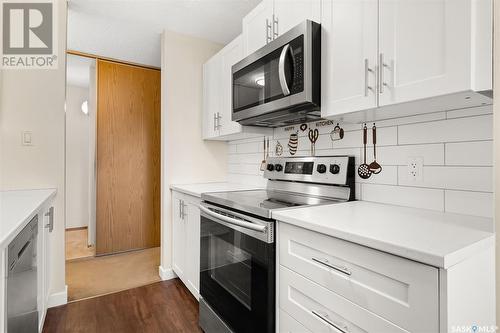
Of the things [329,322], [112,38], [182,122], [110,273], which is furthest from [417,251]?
[112,38]

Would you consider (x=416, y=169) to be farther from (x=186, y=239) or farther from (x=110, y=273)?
(x=110, y=273)

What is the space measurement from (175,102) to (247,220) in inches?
66.4

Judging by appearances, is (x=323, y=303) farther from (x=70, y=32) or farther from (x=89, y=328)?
(x=70, y=32)

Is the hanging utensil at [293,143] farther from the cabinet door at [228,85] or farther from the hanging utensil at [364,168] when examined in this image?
the hanging utensil at [364,168]

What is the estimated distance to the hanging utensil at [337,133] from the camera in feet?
5.39

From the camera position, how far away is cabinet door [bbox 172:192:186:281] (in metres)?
2.29

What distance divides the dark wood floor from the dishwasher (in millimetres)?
577

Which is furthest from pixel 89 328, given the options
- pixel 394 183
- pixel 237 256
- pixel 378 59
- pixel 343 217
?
pixel 378 59

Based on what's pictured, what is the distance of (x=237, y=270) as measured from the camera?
1.43 meters

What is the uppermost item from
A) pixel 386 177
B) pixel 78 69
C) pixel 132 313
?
pixel 78 69

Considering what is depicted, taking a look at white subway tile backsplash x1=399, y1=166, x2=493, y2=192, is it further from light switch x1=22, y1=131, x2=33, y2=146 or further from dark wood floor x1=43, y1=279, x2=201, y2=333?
light switch x1=22, y1=131, x2=33, y2=146

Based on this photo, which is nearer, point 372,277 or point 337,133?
point 372,277

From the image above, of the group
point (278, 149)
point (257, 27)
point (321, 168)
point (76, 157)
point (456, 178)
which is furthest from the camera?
point (76, 157)

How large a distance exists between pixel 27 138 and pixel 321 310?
2.24 metres
